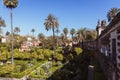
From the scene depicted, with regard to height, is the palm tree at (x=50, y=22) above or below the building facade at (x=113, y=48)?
above

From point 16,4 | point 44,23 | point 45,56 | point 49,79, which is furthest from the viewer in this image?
point 44,23

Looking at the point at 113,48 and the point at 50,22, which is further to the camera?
the point at 50,22

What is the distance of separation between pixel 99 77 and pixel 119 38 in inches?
410

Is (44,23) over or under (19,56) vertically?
over

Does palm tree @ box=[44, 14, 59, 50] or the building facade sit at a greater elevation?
palm tree @ box=[44, 14, 59, 50]

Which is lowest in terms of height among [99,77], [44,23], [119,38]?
[99,77]

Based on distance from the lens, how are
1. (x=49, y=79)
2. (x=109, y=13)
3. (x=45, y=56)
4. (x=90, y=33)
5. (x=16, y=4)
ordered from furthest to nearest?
(x=90, y=33), (x=109, y=13), (x=45, y=56), (x=16, y=4), (x=49, y=79)

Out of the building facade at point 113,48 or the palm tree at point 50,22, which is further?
the palm tree at point 50,22

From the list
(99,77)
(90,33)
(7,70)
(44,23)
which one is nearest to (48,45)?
(44,23)

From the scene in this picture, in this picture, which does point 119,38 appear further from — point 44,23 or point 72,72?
point 44,23

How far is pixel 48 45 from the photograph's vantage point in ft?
281

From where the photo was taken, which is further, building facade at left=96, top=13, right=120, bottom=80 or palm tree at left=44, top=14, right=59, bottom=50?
palm tree at left=44, top=14, right=59, bottom=50

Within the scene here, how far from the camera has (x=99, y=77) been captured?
19094 millimetres

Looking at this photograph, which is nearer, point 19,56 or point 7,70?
point 7,70
